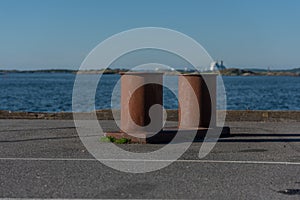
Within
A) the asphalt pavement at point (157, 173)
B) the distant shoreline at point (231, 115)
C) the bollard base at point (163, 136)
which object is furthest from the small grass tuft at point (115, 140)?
the distant shoreline at point (231, 115)

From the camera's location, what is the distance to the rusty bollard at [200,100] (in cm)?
1285

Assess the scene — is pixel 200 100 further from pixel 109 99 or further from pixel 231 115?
pixel 109 99

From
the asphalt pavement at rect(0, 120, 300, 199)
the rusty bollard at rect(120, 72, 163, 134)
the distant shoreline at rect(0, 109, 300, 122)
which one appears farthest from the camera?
the distant shoreline at rect(0, 109, 300, 122)

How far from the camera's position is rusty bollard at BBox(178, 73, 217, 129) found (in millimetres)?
12852

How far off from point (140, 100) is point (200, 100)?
1827 millimetres

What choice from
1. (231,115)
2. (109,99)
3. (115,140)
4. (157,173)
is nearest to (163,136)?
(115,140)

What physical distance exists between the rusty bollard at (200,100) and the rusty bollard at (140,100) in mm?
1250

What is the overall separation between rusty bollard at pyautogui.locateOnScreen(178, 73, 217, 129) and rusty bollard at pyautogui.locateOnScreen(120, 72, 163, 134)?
1250mm

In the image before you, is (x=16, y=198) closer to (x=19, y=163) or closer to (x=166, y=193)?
(x=166, y=193)

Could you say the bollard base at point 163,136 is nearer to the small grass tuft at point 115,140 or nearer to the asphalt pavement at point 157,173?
the small grass tuft at point 115,140

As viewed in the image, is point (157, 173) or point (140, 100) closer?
point (157, 173)

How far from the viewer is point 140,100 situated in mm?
11680

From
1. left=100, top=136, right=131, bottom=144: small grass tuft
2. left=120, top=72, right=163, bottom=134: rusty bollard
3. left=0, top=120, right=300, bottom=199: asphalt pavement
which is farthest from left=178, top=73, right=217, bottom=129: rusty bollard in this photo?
left=100, top=136, right=131, bottom=144: small grass tuft

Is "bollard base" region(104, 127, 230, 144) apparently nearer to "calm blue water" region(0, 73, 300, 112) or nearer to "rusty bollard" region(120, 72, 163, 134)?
"rusty bollard" region(120, 72, 163, 134)
